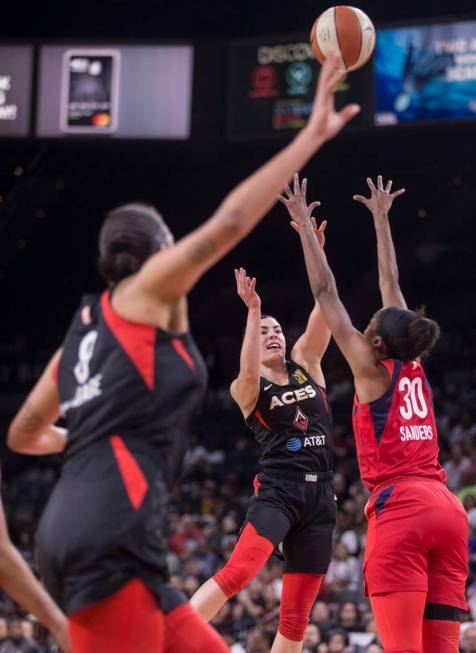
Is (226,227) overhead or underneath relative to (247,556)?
overhead

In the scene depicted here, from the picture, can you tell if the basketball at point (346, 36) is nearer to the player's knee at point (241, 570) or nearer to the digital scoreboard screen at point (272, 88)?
the player's knee at point (241, 570)

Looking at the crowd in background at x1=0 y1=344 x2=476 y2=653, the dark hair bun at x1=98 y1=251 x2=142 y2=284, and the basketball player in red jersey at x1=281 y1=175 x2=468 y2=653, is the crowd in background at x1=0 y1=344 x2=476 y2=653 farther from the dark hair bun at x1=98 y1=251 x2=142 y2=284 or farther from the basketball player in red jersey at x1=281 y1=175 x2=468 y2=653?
the dark hair bun at x1=98 y1=251 x2=142 y2=284

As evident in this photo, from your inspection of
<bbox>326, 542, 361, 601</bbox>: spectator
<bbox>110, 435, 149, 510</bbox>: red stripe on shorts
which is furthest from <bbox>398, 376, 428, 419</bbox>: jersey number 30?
<bbox>326, 542, 361, 601</bbox>: spectator

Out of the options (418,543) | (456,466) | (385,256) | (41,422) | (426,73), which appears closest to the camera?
(41,422)

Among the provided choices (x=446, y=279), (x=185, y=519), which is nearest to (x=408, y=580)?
(x=185, y=519)

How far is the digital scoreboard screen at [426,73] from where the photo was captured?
572 inches

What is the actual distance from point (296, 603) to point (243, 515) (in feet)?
30.7

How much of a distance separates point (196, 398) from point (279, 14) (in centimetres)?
1647

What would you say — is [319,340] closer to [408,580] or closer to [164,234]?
[408,580]

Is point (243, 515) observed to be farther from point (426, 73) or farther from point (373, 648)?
point (426, 73)

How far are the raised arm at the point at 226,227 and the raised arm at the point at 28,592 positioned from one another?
101 cm

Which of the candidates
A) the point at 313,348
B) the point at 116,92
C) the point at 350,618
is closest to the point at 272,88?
the point at 116,92

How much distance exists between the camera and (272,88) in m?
15.6

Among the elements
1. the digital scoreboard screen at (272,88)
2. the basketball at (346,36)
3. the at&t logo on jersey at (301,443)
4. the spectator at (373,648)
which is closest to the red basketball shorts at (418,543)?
the at&t logo on jersey at (301,443)
